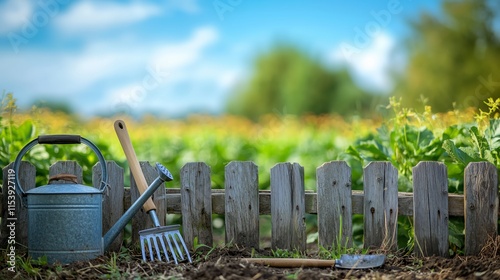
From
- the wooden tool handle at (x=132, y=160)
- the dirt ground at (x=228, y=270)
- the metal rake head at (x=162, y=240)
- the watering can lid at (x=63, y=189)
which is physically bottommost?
the dirt ground at (x=228, y=270)

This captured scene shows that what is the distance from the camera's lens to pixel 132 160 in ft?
10.8

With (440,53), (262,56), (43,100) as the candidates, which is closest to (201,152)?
(43,100)

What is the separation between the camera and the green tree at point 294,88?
19.3 meters

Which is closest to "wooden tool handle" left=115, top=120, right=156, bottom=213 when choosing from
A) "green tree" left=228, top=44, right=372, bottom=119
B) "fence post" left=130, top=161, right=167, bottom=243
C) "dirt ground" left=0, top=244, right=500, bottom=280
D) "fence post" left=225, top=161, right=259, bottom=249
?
"fence post" left=130, top=161, right=167, bottom=243

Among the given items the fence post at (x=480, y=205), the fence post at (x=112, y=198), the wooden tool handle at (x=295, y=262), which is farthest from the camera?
the fence post at (x=112, y=198)

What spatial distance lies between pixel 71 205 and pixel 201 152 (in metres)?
3.42

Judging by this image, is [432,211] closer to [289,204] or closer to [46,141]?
[289,204]

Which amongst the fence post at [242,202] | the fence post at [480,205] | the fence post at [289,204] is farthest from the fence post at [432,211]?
the fence post at [242,202]

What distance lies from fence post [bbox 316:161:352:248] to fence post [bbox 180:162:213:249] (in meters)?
0.66

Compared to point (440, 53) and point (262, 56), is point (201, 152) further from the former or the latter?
point (262, 56)

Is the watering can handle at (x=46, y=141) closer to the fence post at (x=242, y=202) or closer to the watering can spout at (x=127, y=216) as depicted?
the watering can spout at (x=127, y=216)

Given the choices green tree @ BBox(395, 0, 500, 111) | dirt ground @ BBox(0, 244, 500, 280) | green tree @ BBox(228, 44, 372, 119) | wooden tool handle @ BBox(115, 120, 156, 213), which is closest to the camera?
dirt ground @ BBox(0, 244, 500, 280)

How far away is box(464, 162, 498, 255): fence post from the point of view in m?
3.41

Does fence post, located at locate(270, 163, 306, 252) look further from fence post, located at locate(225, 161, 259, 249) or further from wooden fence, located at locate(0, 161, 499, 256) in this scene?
fence post, located at locate(225, 161, 259, 249)
